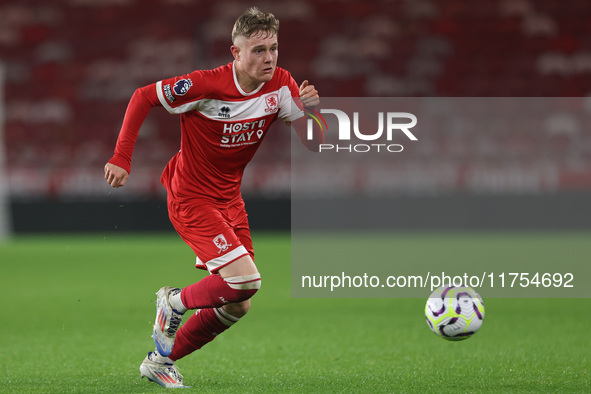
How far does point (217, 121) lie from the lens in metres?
4.46

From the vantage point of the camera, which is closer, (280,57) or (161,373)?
(161,373)

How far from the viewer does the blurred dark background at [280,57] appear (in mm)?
19797

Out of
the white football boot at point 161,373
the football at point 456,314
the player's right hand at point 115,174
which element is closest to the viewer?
the player's right hand at point 115,174

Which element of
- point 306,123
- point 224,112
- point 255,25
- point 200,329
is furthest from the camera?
point 306,123

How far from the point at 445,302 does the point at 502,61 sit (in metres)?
16.9

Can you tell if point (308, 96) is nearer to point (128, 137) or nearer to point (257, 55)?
point (257, 55)

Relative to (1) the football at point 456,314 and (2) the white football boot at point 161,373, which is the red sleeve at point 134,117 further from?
(1) the football at point 456,314

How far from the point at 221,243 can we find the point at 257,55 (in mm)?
985

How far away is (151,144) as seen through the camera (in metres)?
19.7

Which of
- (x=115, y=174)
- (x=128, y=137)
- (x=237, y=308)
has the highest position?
(x=128, y=137)

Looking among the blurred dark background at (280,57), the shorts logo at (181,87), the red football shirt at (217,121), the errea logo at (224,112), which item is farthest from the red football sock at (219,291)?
the blurred dark background at (280,57)

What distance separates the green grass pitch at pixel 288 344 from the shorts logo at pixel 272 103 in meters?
1.47

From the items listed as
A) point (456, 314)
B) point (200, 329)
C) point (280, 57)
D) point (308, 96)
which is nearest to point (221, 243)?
point (200, 329)

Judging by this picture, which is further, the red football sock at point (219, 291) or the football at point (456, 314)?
the football at point (456, 314)
